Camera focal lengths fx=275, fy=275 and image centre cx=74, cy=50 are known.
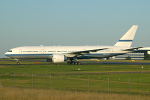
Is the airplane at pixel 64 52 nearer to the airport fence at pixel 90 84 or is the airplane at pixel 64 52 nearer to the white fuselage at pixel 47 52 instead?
the white fuselage at pixel 47 52

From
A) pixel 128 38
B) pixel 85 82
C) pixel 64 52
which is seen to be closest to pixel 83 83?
pixel 85 82

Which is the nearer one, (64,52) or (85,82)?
(85,82)

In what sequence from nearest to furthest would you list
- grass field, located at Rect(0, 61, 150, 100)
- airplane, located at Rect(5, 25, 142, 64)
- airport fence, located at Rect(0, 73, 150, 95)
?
grass field, located at Rect(0, 61, 150, 100), airport fence, located at Rect(0, 73, 150, 95), airplane, located at Rect(5, 25, 142, 64)

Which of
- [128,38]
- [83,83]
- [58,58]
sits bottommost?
[83,83]

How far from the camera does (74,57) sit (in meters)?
72.6

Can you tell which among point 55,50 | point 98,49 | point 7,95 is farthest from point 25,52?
point 7,95

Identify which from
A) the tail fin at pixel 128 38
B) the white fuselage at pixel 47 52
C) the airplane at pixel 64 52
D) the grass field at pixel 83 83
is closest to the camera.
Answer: the grass field at pixel 83 83

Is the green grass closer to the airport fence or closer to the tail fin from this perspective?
the airport fence

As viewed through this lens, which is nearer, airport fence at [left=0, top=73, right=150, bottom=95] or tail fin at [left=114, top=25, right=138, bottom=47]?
airport fence at [left=0, top=73, right=150, bottom=95]

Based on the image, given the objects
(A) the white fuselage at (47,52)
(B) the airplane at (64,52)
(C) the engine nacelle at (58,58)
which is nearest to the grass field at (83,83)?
(C) the engine nacelle at (58,58)

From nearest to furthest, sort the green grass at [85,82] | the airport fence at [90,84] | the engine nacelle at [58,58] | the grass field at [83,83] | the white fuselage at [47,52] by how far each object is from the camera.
A: 1. the grass field at [83,83]
2. the airport fence at [90,84]
3. the green grass at [85,82]
4. the engine nacelle at [58,58]
5. the white fuselage at [47,52]

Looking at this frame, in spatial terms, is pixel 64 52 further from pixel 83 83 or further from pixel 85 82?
pixel 83 83

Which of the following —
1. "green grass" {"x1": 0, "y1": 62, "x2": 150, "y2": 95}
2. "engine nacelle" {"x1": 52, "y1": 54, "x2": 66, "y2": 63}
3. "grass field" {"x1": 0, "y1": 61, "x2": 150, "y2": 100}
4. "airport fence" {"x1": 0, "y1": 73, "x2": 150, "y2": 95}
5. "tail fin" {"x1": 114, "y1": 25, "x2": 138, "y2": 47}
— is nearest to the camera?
"grass field" {"x1": 0, "y1": 61, "x2": 150, "y2": 100}

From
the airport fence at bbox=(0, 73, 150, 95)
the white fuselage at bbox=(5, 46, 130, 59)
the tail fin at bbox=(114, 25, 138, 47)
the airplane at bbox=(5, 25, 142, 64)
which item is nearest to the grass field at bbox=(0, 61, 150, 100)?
the airport fence at bbox=(0, 73, 150, 95)
